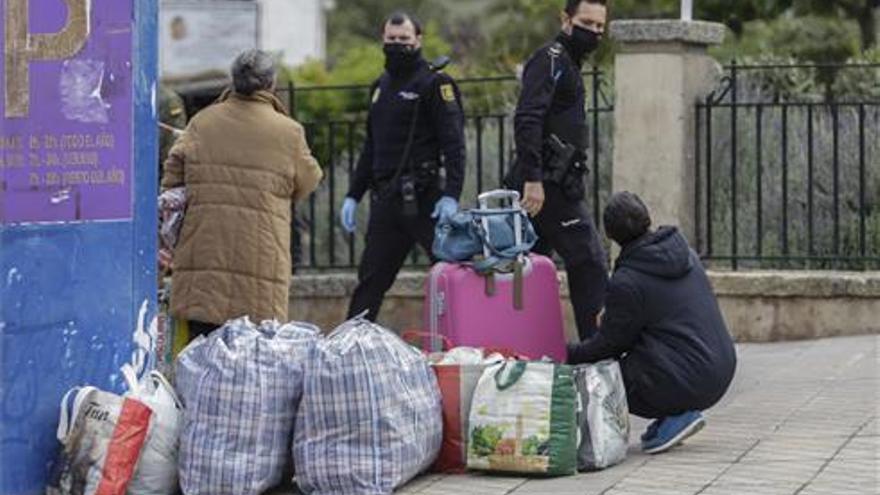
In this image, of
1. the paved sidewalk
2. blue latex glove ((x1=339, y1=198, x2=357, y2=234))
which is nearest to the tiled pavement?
the paved sidewalk

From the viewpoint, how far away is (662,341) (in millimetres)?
8570

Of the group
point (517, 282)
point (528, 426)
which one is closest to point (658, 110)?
point (517, 282)

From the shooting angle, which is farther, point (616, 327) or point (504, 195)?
point (504, 195)

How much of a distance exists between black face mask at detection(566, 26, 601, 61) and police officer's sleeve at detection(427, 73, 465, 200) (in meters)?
0.76

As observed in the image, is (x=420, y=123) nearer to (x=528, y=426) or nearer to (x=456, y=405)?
(x=456, y=405)

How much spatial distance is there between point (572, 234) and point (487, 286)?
72 centimetres

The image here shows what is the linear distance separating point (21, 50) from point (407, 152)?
10.9ft

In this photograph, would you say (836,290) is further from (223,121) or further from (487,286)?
(223,121)

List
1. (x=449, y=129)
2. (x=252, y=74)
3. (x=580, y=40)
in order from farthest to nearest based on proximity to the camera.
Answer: (x=449, y=129) < (x=580, y=40) < (x=252, y=74)

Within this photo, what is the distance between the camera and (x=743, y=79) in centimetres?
1330

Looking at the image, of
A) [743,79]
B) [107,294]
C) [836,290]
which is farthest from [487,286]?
[743,79]

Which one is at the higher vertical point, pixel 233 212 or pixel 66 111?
pixel 66 111

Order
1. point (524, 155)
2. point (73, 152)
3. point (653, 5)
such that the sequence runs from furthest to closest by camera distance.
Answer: point (653, 5)
point (524, 155)
point (73, 152)

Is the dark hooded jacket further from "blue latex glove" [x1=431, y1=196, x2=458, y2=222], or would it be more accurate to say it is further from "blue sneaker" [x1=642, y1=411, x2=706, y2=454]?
"blue latex glove" [x1=431, y1=196, x2=458, y2=222]
